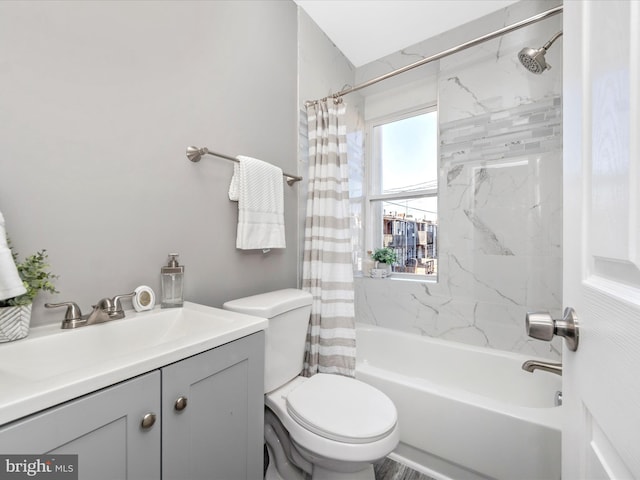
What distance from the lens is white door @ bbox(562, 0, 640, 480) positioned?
33cm

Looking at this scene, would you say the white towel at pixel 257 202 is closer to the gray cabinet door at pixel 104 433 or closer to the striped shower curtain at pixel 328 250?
the striped shower curtain at pixel 328 250

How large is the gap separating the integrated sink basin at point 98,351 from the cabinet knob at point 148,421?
0.32 ft

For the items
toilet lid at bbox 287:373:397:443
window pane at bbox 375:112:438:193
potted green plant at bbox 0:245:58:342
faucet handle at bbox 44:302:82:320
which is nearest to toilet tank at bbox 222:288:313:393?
toilet lid at bbox 287:373:397:443

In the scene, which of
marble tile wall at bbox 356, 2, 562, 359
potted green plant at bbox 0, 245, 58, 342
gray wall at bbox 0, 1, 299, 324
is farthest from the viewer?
marble tile wall at bbox 356, 2, 562, 359

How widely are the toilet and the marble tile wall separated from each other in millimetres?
1086

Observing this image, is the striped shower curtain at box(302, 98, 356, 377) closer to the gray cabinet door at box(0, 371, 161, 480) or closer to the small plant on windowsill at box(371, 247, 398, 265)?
the small plant on windowsill at box(371, 247, 398, 265)

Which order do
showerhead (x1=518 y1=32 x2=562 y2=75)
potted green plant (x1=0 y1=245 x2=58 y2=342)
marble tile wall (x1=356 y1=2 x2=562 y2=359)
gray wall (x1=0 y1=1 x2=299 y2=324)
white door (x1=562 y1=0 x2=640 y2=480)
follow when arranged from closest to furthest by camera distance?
white door (x1=562 y1=0 x2=640 y2=480), potted green plant (x1=0 y1=245 x2=58 y2=342), gray wall (x1=0 y1=1 x2=299 y2=324), showerhead (x1=518 y1=32 x2=562 y2=75), marble tile wall (x1=356 y1=2 x2=562 y2=359)

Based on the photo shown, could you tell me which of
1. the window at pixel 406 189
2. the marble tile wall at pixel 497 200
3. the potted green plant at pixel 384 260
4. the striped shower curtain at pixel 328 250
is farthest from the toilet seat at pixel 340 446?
the window at pixel 406 189

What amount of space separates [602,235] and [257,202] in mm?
1274

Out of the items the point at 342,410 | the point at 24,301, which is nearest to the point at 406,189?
the point at 342,410

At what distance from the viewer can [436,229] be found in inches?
89.5

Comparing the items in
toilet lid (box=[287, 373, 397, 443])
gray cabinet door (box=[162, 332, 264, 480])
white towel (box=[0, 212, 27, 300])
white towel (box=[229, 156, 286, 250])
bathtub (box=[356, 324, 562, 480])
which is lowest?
bathtub (box=[356, 324, 562, 480])

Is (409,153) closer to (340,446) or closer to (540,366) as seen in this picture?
(540,366)

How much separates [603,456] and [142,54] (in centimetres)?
161
